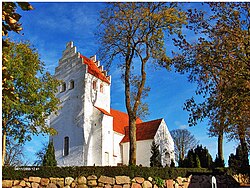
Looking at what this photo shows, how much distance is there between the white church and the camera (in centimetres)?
2628

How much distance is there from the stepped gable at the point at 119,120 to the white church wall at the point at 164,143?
4153mm

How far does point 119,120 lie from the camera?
1280 inches

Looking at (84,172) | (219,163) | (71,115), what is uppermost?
(71,115)

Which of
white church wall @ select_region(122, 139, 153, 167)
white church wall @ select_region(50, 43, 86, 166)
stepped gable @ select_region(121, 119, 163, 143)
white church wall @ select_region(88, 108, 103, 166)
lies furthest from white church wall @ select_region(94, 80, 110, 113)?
white church wall @ select_region(122, 139, 153, 167)

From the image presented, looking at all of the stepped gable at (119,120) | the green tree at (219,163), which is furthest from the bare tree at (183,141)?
the green tree at (219,163)

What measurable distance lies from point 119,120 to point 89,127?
Answer: 633 cm

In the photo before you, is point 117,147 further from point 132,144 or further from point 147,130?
point 132,144

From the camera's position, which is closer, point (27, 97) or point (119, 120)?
point (27, 97)

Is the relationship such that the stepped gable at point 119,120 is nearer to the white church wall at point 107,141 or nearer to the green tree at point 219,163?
the white church wall at point 107,141

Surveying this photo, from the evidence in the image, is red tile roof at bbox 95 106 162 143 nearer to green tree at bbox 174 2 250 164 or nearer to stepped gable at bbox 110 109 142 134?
stepped gable at bbox 110 109 142 134

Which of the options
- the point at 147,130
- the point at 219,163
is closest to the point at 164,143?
the point at 147,130

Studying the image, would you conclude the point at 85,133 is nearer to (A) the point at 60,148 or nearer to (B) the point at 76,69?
(A) the point at 60,148

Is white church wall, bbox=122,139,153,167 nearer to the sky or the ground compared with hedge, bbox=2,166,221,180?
nearer to the sky

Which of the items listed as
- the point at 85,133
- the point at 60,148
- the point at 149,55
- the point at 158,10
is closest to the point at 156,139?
the point at 85,133
